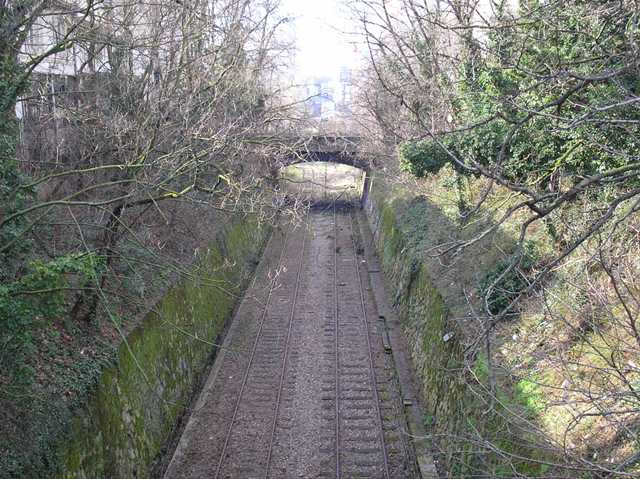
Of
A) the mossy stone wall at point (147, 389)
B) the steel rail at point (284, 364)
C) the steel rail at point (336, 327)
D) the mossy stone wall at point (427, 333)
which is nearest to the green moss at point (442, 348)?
the mossy stone wall at point (427, 333)

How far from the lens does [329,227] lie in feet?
107

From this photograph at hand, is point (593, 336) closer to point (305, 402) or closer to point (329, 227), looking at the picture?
point (305, 402)

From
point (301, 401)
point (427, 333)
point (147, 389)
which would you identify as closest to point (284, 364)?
point (301, 401)

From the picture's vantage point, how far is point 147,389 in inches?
438

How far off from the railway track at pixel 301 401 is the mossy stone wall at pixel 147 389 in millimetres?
631

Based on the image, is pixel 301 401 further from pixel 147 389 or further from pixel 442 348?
pixel 147 389

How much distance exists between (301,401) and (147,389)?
3.82 meters

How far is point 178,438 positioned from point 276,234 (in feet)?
61.1

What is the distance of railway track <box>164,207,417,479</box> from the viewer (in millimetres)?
10922

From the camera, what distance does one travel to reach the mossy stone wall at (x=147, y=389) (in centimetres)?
858

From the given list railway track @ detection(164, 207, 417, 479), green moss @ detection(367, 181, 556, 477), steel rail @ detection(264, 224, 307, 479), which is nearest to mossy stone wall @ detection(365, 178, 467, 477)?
green moss @ detection(367, 181, 556, 477)

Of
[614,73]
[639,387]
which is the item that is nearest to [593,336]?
[639,387]

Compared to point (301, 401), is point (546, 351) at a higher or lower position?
higher

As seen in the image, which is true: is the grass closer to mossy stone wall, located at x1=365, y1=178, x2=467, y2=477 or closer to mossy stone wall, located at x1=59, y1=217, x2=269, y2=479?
mossy stone wall, located at x1=365, y1=178, x2=467, y2=477
